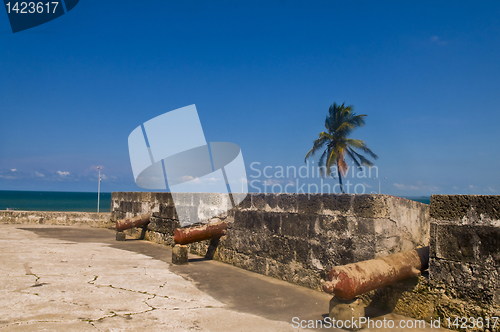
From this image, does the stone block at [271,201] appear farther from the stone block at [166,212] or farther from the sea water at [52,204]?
the sea water at [52,204]

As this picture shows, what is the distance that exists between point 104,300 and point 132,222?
17.8 ft

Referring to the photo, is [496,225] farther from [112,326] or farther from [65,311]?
[65,311]

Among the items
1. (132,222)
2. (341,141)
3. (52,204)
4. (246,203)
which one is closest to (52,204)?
(52,204)

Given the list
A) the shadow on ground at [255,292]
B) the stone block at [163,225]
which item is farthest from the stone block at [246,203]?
the stone block at [163,225]

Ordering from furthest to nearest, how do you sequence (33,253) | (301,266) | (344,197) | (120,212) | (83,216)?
(83,216) → (120,212) → (33,253) → (301,266) → (344,197)

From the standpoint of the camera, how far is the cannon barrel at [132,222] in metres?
8.73

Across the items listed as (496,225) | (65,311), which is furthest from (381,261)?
(65,311)

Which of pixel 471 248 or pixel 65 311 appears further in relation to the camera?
pixel 65 311

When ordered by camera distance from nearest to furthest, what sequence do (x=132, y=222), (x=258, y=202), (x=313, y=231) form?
(x=313, y=231)
(x=258, y=202)
(x=132, y=222)

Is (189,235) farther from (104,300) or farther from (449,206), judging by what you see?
(449,206)

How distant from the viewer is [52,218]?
13.3 metres

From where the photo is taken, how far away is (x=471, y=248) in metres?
2.95

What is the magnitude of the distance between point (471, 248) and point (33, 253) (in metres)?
6.74

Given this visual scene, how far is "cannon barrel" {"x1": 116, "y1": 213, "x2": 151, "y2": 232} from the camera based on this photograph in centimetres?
873
